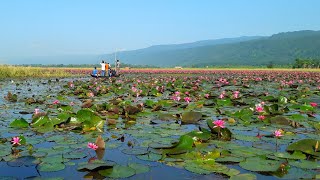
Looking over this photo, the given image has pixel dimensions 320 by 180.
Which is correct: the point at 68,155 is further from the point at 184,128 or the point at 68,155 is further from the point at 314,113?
the point at 314,113

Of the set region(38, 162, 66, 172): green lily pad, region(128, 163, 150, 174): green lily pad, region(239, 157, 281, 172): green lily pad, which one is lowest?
region(239, 157, 281, 172): green lily pad

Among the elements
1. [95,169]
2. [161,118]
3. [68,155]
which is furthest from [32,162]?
[161,118]

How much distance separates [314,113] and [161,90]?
21.5ft

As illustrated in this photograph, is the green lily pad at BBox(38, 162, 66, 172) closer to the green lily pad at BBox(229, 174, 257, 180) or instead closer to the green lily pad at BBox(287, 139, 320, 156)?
the green lily pad at BBox(229, 174, 257, 180)

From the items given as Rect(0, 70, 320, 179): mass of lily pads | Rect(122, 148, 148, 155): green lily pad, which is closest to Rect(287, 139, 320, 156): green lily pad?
Rect(0, 70, 320, 179): mass of lily pads

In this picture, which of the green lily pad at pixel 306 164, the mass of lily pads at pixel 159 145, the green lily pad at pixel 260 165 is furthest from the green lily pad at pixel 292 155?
the green lily pad at pixel 260 165

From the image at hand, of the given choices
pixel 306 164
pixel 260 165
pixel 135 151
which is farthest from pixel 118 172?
pixel 306 164

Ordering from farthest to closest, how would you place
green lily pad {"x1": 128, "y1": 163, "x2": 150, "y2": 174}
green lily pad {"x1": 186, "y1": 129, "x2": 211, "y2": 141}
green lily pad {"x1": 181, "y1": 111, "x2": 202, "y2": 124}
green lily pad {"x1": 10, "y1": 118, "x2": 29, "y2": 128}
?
green lily pad {"x1": 181, "y1": 111, "x2": 202, "y2": 124}, green lily pad {"x1": 10, "y1": 118, "x2": 29, "y2": 128}, green lily pad {"x1": 186, "y1": 129, "x2": 211, "y2": 141}, green lily pad {"x1": 128, "y1": 163, "x2": 150, "y2": 174}

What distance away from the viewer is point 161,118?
6660 millimetres

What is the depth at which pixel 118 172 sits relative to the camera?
3.39 meters

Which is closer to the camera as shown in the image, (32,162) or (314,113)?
(32,162)

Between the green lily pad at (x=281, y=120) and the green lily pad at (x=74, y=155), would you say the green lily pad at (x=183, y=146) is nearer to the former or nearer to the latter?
the green lily pad at (x=74, y=155)

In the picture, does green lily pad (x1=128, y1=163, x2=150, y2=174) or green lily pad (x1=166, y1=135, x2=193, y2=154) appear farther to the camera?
green lily pad (x1=166, y1=135, x2=193, y2=154)

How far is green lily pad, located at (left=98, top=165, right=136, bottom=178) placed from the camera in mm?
3330
